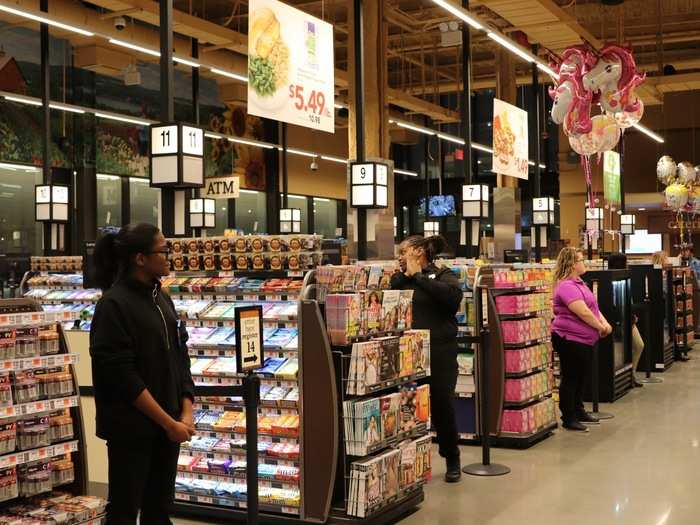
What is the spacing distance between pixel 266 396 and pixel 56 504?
5.96 feet

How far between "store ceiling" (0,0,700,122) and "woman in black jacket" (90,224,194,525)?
343 inches

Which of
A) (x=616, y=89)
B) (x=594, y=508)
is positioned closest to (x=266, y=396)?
(x=594, y=508)

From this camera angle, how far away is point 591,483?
6273mm

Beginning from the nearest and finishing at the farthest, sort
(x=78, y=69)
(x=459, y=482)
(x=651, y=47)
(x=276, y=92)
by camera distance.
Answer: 1. (x=459, y=482)
2. (x=276, y=92)
3. (x=78, y=69)
4. (x=651, y=47)

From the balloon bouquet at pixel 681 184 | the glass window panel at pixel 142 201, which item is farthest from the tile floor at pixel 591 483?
the glass window panel at pixel 142 201

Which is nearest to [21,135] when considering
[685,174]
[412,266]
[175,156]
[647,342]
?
A: [175,156]

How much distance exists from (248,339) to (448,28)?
483 inches

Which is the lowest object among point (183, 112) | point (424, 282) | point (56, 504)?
point (56, 504)

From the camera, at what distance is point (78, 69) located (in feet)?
53.2

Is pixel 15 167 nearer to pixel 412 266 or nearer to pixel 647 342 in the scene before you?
pixel 647 342

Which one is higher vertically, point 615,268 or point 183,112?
point 183,112

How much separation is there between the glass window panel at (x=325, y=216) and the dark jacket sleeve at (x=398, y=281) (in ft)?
62.2

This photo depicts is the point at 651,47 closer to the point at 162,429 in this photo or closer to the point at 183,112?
the point at 183,112

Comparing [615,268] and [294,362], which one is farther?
[615,268]
